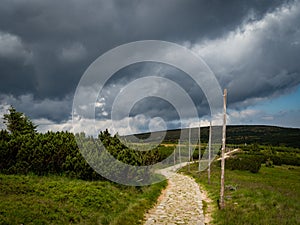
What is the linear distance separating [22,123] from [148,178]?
2490cm

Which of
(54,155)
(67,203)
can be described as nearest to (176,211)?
(67,203)

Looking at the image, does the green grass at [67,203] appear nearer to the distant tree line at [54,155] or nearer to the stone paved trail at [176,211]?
the stone paved trail at [176,211]

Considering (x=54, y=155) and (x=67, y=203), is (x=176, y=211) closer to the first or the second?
(x=67, y=203)

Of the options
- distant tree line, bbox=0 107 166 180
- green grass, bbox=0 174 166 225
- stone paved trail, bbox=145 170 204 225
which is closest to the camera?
green grass, bbox=0 174 166 225

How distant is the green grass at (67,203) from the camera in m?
9.36

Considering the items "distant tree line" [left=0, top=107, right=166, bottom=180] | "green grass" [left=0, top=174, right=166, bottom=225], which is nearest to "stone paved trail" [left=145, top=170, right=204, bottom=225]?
"green grass" [left=0, top=174, right=166, bottom=225]

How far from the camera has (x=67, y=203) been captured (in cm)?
1155

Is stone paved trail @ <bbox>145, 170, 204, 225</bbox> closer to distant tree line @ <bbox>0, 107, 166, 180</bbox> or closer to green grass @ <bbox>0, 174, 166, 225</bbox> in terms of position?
green grass @ <bbox>0, 174, 166, 225</bbox>

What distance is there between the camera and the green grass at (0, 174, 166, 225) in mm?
9359

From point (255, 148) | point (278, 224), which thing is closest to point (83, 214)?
point (278, 224)

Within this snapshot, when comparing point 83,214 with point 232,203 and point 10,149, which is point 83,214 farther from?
point 10,149

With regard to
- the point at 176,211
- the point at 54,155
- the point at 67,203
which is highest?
the point at 54,155

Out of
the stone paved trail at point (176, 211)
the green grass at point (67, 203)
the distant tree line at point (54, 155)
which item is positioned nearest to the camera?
the green grass at point (67, 203)

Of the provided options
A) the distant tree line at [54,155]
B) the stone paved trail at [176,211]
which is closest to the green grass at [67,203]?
the stone paved trail at [176,211]
